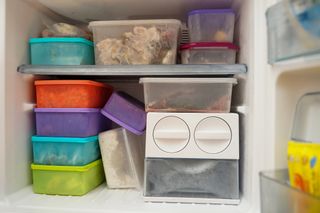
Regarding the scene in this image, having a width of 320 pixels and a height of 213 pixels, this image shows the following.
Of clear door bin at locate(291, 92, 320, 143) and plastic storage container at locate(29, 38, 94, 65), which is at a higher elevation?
plastic storage container at locate(29, 38, 94, 65)

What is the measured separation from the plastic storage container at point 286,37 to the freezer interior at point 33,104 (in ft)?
0.51

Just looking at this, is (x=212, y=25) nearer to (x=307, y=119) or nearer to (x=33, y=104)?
(x=307, y=119)

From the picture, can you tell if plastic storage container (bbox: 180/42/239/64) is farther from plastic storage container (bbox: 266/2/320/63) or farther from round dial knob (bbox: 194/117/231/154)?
plastic storage container (bbox: 266/2/320/63)

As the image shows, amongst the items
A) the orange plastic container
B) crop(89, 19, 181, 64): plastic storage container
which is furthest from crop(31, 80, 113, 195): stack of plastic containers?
crop(89, 19, 181, 64): plastic storage container

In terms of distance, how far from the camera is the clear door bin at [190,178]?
0.89m

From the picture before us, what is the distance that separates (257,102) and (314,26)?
284mm

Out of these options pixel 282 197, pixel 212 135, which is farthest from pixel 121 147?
pixel 282 197

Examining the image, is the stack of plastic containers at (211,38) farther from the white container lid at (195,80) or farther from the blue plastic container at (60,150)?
the blue plastic container at (60,150)

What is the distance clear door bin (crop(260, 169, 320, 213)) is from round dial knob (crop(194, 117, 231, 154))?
0.77ft

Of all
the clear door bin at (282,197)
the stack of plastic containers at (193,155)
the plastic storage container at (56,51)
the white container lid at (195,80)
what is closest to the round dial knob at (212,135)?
the stack of plastic containers at (193,155)

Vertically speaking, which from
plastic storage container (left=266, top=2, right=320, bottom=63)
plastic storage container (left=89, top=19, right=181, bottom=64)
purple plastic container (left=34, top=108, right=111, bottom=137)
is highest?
plastic storage container (left=89, top=19, right=181, bottom=64)

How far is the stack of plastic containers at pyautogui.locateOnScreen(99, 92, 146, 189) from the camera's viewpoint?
1.01 metres

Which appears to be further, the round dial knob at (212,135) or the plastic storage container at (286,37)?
the round dial knob at (212,135)

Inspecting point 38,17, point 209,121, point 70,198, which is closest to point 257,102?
point 209,121
